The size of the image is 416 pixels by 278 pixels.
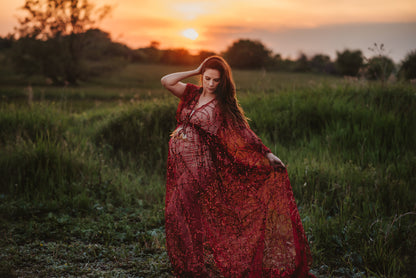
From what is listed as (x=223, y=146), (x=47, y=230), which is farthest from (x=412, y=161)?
(x=47, y=230)

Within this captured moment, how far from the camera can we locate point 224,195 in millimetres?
3879

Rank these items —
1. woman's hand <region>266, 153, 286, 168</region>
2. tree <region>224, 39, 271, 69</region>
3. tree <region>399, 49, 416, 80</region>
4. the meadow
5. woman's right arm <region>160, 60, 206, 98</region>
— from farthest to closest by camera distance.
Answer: tree <region>224, 39, 271, 69</region> → tree <region>399, 49, 416, 80</region> → the meadow → woman's right arm <region>160, 60, 206, 98</region> → woman's hand <region>266, 153, 286, 168</region>

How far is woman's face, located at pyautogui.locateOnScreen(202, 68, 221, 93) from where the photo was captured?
3621mm

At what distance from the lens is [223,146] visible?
3.75 m

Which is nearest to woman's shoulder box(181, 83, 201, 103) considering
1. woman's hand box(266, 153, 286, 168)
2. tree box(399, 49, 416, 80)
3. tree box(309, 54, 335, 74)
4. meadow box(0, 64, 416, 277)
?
woman's hand box(266, 153, 286, 168)

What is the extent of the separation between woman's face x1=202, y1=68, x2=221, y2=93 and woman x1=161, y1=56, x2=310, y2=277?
0.01 meters

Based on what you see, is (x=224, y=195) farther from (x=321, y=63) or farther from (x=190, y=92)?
(x=321, y=63)

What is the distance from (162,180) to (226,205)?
3187 millimetres

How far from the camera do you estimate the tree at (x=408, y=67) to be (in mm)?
9695

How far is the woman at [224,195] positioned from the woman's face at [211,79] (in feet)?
0.03

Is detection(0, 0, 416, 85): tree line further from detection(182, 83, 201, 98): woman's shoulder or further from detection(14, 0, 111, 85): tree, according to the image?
detection(182, 83, 201, 98): woman's shoulder

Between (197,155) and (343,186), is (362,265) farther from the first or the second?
(197,155)

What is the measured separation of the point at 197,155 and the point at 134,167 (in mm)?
4096

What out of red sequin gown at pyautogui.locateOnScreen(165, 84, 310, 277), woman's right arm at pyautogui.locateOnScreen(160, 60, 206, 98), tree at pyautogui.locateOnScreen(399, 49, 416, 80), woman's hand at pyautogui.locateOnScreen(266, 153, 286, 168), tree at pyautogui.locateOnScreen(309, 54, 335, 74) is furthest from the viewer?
tree at pyautogui.locateOnScreen(309, 54, 335, 74)
